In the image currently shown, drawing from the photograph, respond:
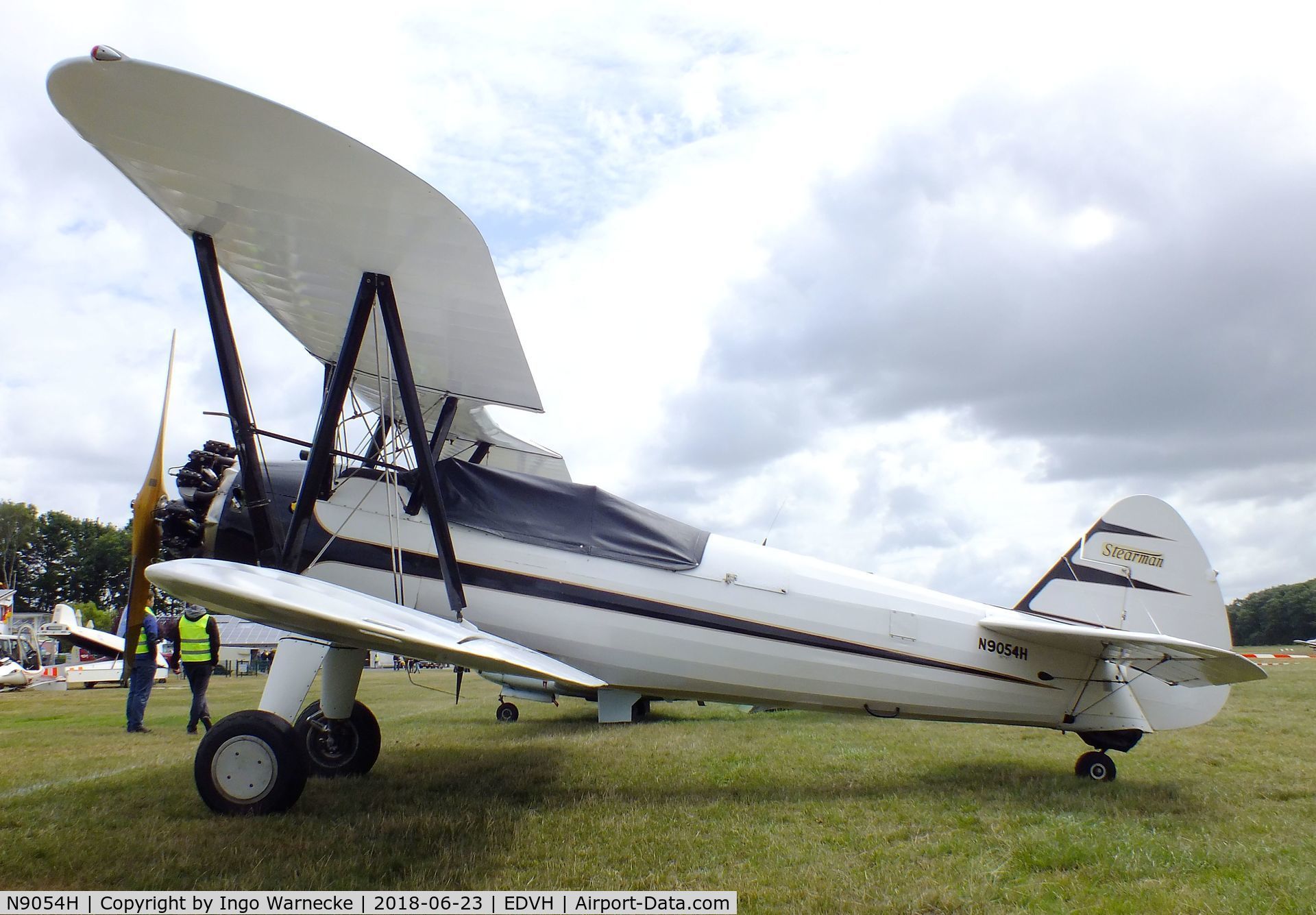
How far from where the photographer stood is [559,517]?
583cm

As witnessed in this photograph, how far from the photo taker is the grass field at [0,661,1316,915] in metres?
3.49

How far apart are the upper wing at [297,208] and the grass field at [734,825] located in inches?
126

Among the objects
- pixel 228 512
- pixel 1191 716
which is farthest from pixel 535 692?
pixel 1191 716

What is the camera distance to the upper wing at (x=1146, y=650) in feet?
16.7

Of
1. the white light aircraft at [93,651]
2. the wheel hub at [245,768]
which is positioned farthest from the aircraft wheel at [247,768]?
the white light aircraft at [93,651]

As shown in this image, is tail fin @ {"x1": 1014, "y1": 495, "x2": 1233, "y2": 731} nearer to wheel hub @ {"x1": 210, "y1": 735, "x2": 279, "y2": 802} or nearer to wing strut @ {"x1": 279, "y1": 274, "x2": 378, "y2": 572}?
wing strut @ {"x1": 279, "y1": 274, "x2": 378, "y2": 572}

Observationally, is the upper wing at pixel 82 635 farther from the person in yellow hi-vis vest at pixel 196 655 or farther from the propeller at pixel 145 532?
the propeller at pixel 145 532

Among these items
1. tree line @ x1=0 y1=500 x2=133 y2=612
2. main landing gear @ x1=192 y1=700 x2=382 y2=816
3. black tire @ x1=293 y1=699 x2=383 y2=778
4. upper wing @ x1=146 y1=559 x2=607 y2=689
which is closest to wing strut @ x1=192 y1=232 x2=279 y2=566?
upper wing @ x1=146 y1=559 x2=607 y2=689

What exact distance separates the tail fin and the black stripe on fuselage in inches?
94.7

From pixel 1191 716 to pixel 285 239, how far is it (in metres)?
7.23

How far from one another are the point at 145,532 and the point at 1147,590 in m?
7.37

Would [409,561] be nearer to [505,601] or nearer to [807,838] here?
[505,601]

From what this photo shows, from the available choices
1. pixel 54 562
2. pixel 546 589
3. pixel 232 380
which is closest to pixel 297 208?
pixel 232 380

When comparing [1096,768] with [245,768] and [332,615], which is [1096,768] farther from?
[245,768]
